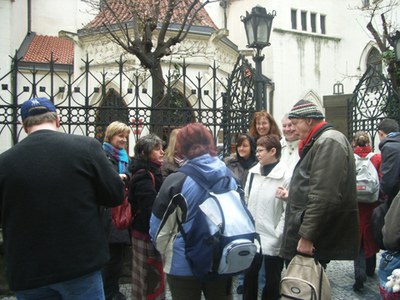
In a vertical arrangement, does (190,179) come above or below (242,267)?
above

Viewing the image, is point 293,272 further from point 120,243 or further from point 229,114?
point 229,114

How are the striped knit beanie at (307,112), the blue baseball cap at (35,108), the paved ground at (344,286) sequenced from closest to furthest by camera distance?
the blue baseball cap at (35,108) < the striped knit beanie at (307,112) < the paved ground at (344,286)

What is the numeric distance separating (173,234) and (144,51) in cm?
575

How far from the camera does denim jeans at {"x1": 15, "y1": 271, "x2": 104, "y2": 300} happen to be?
2.36 metres

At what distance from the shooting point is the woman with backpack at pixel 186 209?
2818mm

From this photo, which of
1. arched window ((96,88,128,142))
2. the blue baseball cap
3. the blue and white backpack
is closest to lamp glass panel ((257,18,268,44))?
arched window ((96,88,128,142))

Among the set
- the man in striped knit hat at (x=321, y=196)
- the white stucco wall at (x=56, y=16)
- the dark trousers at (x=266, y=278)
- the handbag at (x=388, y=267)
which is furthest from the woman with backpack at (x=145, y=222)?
the white stucco wall at (x=56, y=16)

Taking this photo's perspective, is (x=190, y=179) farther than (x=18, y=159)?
Yes

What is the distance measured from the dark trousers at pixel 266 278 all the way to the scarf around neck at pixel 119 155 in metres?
1.70

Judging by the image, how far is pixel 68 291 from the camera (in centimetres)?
239

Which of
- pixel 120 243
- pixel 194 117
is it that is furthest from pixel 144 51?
pixel 120 243

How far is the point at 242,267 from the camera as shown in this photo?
2.85 metres

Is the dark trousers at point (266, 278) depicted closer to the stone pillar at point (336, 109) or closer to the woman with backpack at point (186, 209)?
the woman with backpack at point (186, 209)

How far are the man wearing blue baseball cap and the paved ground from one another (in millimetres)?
2634
